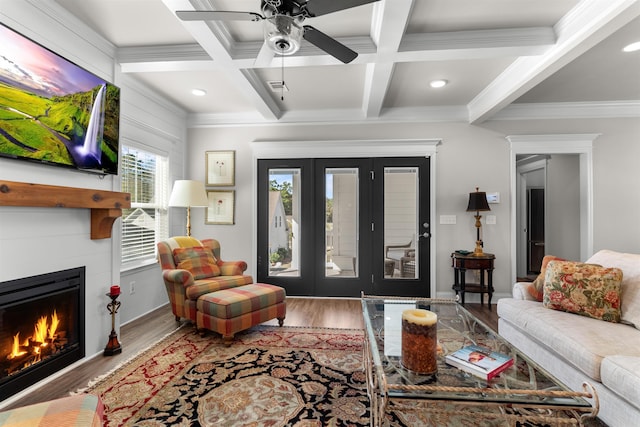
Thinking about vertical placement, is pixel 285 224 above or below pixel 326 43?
below

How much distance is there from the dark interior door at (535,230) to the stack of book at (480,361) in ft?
17.6

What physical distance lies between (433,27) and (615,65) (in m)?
1.99

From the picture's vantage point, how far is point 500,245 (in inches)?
163

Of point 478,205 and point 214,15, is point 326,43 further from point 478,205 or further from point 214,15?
point 478,205

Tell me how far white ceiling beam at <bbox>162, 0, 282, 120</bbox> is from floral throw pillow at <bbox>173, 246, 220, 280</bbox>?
5.85 feet

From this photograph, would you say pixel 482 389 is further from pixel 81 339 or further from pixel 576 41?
pixel 81 339

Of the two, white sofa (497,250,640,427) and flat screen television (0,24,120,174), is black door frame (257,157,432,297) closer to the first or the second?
white sofa (497,250,640,427)

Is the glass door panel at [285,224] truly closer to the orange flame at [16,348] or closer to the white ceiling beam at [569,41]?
the white ceiling beam at [569,41]

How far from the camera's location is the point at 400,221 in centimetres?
427

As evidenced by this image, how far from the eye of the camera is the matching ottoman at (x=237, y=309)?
8.91ft

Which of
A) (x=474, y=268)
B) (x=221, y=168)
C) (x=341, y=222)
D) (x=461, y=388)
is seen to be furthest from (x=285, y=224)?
(x=461, y=388)

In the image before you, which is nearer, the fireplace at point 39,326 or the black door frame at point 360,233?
the fireplace at point 39,326

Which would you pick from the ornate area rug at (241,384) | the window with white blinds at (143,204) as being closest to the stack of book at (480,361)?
the ornate area rug at (241,384)

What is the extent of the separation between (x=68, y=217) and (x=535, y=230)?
6.92m
